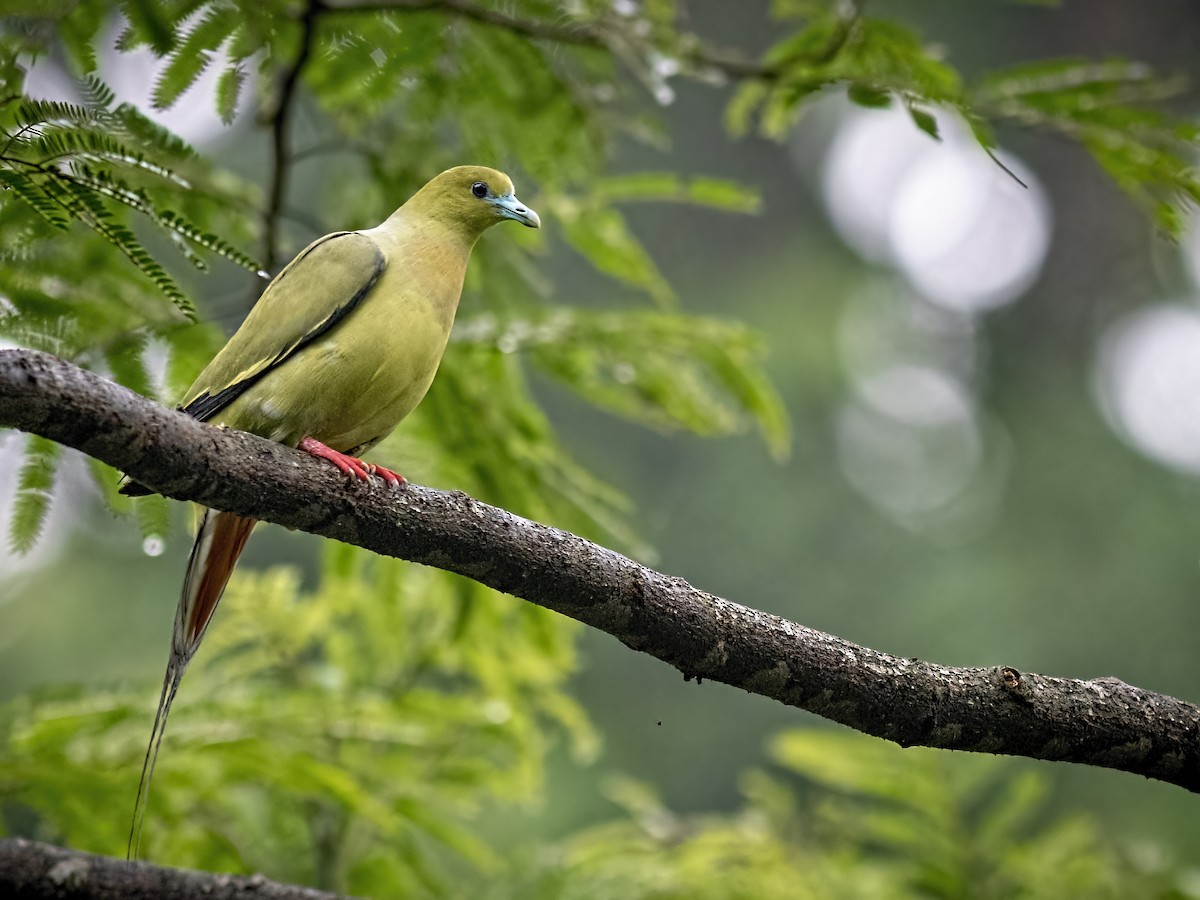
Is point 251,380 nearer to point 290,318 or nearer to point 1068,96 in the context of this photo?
point 290,318

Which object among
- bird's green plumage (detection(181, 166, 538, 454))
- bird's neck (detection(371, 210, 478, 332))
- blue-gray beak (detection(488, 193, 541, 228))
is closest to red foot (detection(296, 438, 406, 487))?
bird's green plumage (detection(181, 166, 538, 454))

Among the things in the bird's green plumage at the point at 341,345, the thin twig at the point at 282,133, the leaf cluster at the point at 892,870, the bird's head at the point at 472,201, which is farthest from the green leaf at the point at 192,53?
the leaf cluster at the point at 892,870

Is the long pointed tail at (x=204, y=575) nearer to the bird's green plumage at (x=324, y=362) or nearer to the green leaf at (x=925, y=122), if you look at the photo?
the bird's green plumage at (x=324, y=362)

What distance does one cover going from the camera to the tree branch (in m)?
2.43

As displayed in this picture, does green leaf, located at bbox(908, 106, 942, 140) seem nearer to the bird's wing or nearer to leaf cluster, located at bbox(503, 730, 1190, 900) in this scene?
the bird's wing

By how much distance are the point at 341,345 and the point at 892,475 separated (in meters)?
12.3

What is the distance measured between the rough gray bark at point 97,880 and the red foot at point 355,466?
2.97 ft

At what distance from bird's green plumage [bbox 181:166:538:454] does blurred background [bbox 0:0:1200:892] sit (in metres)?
6.32

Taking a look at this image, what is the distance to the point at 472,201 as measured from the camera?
357cm

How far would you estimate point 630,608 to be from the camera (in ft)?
8.50

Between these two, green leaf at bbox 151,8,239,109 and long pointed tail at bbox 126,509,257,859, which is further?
green leaf at bbox 151,8,239,109

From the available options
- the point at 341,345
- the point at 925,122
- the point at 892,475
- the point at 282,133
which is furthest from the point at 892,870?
the point at 892,475

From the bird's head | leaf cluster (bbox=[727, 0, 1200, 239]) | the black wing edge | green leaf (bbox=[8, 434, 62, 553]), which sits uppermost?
leaf cluster (bbox=[727, 0, 1200, 239])

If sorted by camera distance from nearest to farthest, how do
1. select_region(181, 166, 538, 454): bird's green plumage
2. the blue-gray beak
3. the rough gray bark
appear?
the rough gray bark → select_region(181, 166, 538, 454): bird's green plumage → the blue-gray beak
